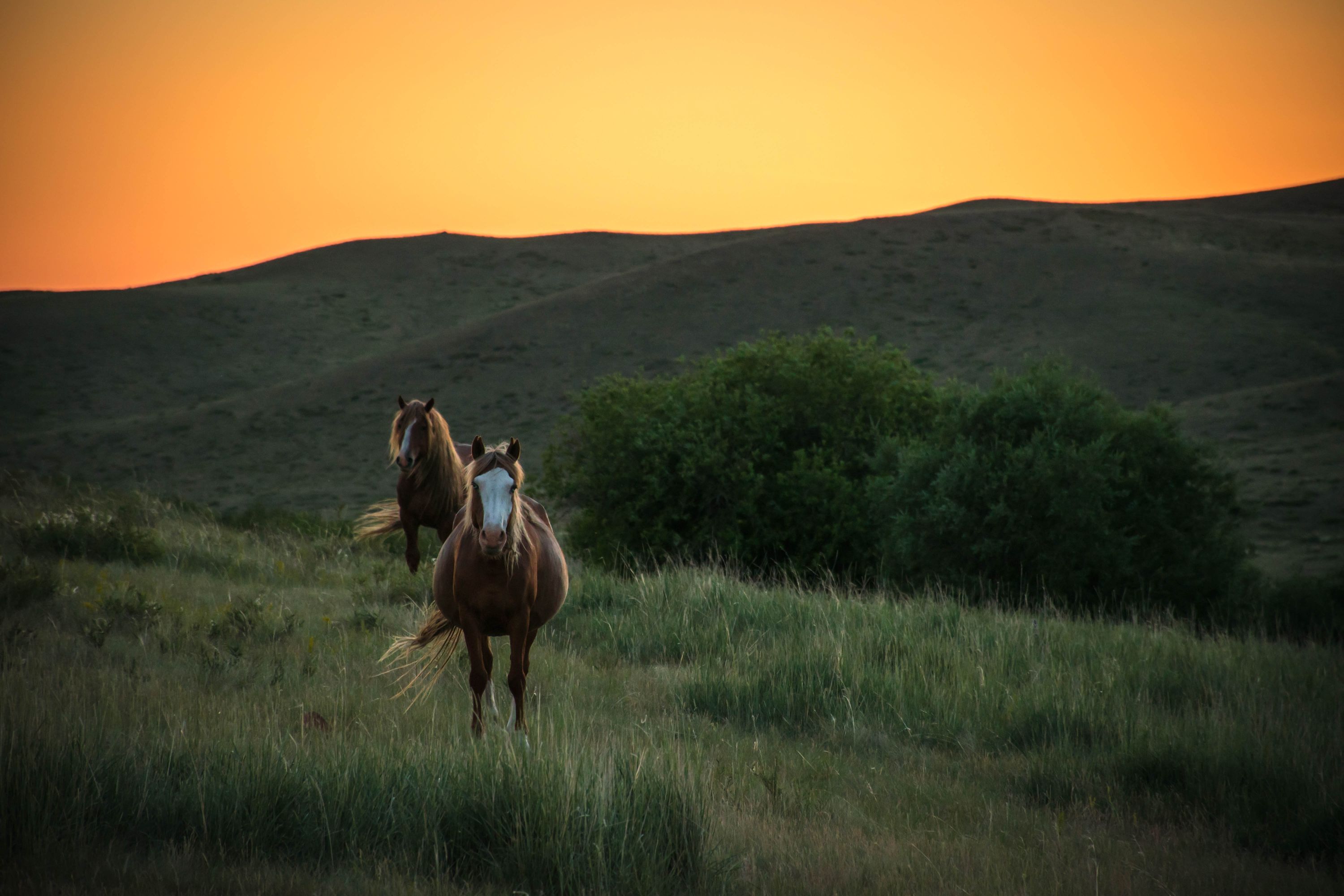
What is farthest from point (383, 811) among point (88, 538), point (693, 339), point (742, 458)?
point (693, 339)

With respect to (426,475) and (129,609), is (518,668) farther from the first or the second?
(129,609)

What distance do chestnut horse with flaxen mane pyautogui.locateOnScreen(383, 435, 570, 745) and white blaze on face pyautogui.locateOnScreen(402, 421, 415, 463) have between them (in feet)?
8.13

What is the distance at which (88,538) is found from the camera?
1256 cm

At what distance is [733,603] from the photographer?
10148 millimetres

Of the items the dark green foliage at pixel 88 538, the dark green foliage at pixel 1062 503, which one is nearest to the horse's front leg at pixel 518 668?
the dark green foliage at pixel 88 538

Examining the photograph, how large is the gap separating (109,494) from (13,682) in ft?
45.1

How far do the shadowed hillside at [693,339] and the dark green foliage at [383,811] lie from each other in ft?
114

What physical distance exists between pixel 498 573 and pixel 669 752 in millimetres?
1567

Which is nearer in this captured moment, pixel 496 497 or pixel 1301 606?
pixel 496 497

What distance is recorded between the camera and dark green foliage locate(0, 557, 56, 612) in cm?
873

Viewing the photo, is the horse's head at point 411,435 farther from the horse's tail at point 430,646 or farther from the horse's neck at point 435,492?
the horse's tail at point 430,646

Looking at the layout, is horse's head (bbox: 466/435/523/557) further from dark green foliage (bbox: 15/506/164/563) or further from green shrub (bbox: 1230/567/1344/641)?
green shrub (bbox: 1230/567/1344/641)

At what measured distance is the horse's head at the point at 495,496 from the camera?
204 inches

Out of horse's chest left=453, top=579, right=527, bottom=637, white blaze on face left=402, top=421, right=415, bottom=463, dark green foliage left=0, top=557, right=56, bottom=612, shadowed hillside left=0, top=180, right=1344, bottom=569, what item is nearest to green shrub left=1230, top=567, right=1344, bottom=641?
white blaze on face left=402, top=421, right=415, bottom=463
